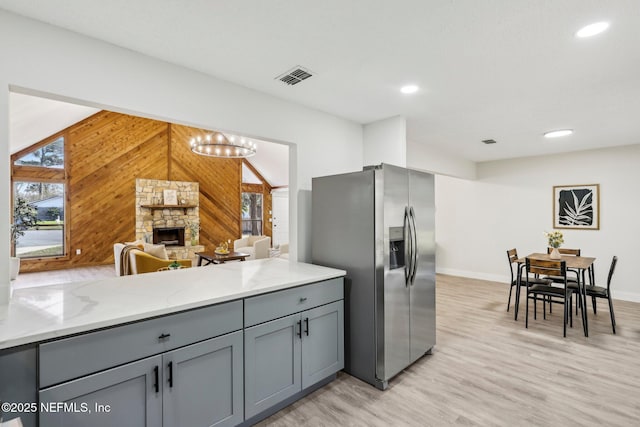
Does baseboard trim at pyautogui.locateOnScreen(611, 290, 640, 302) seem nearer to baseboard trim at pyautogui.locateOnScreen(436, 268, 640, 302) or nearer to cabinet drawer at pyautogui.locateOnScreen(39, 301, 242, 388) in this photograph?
baseboard trim at pyautogui.locateOnScreen(436, 268, 640, 302)

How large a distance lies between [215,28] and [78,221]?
8225 mm

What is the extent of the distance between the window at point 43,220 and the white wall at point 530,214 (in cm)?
945

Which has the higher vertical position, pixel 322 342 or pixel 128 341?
pixel 128 341

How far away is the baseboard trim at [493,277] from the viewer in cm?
512

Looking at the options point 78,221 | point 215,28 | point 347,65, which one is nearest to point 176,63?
point 215,28

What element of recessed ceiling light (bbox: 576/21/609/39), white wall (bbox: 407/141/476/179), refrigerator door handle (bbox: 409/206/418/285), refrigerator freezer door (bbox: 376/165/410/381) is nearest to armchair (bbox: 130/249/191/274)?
refrigerator freezer door (bbox: 376/165/410/381)

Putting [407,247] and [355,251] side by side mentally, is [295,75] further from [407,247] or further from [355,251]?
[407,247]

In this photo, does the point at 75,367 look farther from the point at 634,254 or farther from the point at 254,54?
the point at 634,254

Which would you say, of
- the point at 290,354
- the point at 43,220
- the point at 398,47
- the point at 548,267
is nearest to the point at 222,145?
the point at 43,220

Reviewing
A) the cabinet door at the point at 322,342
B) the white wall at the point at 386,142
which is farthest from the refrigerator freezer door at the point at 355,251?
the white wall at the point at 386,142

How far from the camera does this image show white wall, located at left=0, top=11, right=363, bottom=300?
1.73 meters

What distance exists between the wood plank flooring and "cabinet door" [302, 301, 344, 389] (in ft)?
0.57

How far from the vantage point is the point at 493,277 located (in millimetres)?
6551

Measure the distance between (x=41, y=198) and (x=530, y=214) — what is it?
1114 cm
